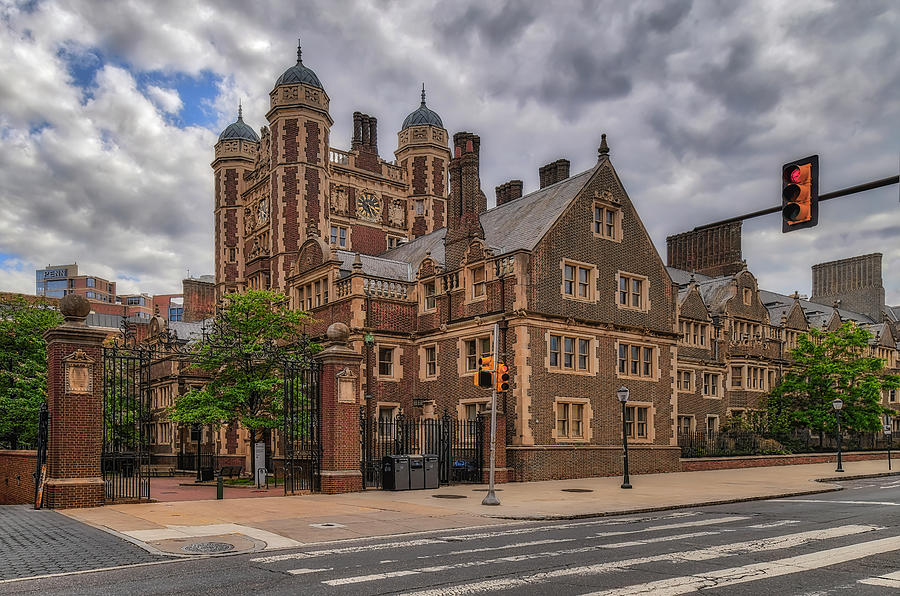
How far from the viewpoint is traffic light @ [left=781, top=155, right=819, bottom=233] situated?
11391 millimetres

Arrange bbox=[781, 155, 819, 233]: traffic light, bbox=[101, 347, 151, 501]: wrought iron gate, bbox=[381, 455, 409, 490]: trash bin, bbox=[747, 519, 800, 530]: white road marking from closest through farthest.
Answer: bbox=[781, 155, 819, 233]: traffic light
bbox=[747, 519, 800, 530]: white road marking
bbox=[101, 347, 151, 501]: wrought iron gate
bbox=[381, 455, 409, 490]: trash bin

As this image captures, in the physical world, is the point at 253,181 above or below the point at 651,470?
above

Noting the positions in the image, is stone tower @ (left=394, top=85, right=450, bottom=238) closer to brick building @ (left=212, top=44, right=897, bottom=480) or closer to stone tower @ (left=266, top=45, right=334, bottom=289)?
brick building @ (left=212, top=44, right=897, bottom=480)

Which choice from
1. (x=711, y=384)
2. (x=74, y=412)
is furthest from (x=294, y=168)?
(x=74, y=412)

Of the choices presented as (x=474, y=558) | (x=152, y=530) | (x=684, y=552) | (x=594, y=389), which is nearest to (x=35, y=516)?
(x=152, y=530)

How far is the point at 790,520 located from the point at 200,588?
12.7m

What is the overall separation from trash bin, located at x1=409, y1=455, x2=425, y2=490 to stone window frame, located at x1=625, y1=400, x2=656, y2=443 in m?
12.5

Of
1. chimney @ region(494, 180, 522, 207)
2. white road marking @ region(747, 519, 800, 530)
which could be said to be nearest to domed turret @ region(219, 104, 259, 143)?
chimney @ region(494, 180, 522, 207)

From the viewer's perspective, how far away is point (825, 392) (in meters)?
49.6

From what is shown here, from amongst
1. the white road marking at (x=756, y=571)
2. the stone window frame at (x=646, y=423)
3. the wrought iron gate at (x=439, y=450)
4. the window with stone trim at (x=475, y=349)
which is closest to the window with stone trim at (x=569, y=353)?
the window with stone trim at (x=475, y=349)

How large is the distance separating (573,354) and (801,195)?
21.1 metres

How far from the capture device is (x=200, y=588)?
9516mm

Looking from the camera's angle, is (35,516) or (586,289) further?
(586,289)

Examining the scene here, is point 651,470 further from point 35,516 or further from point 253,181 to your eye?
point 253,181
